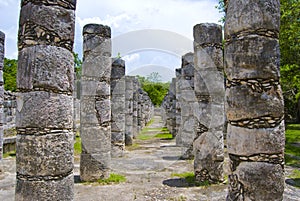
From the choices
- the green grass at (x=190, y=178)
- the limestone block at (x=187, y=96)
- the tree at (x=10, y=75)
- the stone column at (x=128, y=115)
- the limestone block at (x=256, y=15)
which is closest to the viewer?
the limestone block at (x=256, y=15)

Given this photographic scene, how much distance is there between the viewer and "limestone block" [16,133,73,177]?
426 centimetres

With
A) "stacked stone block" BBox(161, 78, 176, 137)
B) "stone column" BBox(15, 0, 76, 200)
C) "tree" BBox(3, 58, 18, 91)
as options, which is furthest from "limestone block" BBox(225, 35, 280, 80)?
"tree" BBox(3, 58, 18, 91)

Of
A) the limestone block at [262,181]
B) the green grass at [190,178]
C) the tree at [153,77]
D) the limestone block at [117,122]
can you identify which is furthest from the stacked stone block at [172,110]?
the tree at [153,77]

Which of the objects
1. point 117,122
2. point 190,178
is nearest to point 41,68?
point 190,178

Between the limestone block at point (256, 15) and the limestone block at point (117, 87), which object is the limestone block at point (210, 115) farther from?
the limestone block at point (117, 87)

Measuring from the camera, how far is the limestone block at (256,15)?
14.1 feet

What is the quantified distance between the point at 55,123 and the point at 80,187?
3.08 m

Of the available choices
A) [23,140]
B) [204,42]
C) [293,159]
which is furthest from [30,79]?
[293,159]

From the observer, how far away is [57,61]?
Answer: 175 inches

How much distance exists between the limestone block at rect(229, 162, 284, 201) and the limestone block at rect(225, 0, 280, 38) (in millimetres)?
1891

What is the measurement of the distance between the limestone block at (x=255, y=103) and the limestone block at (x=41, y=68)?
8.30ft

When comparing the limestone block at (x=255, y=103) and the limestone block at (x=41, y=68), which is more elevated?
the limestone block at (x=41, y=68)

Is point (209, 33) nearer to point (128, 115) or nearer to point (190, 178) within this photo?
point (190, 178)

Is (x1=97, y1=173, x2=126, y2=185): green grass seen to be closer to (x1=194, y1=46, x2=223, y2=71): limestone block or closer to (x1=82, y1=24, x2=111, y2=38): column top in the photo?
(x1=194, y1=46, x2=223, y2=71): limestone block
